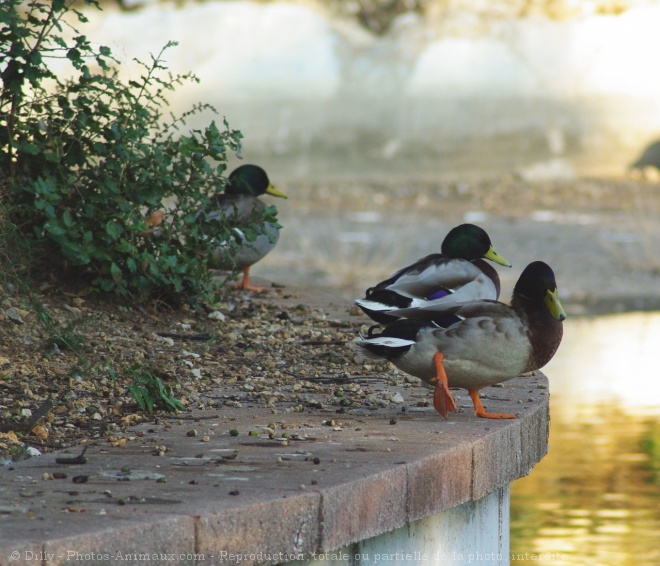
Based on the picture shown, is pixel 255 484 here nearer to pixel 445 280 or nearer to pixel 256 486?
pixel 256 486

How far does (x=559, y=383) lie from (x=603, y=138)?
36.4 feet

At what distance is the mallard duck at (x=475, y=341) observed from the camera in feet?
13.3

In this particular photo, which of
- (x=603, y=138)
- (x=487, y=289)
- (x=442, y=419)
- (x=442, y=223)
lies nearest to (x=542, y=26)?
(x=603, y=138)

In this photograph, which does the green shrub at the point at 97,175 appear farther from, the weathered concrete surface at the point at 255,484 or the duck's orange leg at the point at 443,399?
the duck's orange leg at the point at 443,399

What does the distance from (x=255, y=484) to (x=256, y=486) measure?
0.07 feet

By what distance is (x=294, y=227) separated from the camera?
13.9 metres

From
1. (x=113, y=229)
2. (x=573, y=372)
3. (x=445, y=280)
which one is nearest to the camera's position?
(x=113, y=229)

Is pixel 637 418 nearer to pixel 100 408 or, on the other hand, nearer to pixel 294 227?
pixel 100 408

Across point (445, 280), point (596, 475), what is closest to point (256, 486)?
point (445, 280)

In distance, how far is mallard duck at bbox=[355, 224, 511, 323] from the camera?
5277mm

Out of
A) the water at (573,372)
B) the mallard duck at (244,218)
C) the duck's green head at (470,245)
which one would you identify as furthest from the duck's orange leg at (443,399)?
the duck's green head at (470,245)

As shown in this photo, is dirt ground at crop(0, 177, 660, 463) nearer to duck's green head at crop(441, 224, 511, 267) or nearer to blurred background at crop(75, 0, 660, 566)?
duck's green head at crop(441, 224, 511, 267)

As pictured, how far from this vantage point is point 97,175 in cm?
512

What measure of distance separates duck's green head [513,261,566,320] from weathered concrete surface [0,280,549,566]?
13.2 inches
